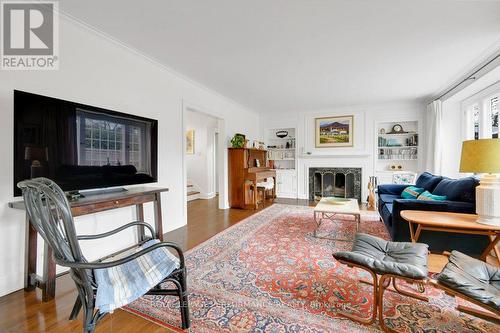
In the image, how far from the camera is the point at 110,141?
2424mm

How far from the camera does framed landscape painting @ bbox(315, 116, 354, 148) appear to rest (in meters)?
5.86

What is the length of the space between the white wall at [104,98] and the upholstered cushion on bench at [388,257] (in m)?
2.51

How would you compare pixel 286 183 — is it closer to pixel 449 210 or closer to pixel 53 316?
pixel 449 210

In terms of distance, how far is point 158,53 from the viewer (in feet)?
9.39

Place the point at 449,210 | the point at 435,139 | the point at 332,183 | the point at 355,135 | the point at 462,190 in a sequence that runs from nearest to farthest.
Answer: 1. the point at 449,210
2. the point at 462,190
3. the point at 435,139
4. the point at 355,135
5. the point at 332,183

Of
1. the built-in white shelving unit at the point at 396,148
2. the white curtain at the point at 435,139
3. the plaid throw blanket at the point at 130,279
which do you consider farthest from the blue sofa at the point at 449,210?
the built-in white shelving unit at the point at 396,148

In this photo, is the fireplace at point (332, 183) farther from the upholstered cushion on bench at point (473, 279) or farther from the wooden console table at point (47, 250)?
the wooden console table at point (47, 250)

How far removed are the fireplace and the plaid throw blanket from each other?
5.19 m

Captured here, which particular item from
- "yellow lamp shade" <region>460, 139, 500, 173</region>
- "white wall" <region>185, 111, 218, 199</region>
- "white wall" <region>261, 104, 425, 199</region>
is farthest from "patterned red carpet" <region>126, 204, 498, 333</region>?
"white wall" <region>185, 111, 218, 199</region>

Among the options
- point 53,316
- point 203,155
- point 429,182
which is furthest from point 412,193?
point 203,155

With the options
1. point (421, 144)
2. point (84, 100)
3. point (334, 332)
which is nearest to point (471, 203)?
point (334, 332)

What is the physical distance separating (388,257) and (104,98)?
310 cm

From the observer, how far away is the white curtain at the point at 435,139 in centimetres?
441

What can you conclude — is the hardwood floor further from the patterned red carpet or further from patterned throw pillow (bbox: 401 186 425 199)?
patterned throw pillow (bbox: 401 186 425 199)
